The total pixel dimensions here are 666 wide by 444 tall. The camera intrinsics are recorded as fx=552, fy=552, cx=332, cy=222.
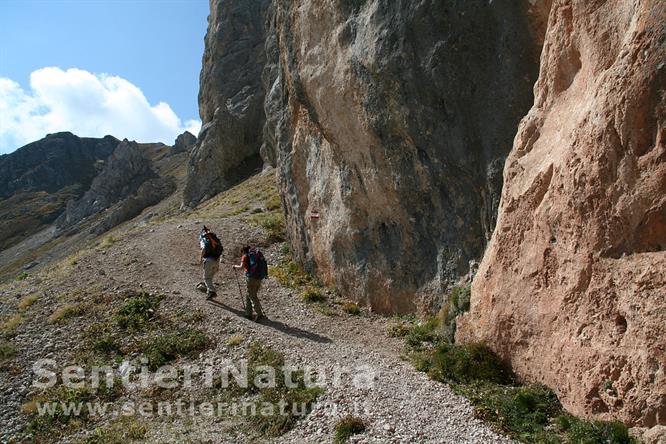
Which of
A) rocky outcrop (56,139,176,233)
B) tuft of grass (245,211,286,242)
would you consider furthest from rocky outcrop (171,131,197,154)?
tuft of grass (245,211,286,242)

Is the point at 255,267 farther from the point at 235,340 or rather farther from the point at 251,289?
the point at 235,340

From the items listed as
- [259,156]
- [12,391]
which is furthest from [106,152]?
[12,391]

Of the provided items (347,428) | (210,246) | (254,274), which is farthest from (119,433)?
(210,246)

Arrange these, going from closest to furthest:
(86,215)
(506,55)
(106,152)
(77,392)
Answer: (77,392) → (506,55) → (86,215) → (106,152)

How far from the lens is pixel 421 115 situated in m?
16.2

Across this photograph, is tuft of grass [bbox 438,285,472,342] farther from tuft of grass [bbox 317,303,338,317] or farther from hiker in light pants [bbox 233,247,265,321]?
hiker in light pants [bbox 233,247,265,321]

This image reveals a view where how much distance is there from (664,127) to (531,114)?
14.5 ft

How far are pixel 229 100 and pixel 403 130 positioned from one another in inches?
1943

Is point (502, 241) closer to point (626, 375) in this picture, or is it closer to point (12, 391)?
point (626, 375)

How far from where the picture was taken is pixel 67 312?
18.0 metres

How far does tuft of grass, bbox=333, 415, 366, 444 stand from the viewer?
33.1ft

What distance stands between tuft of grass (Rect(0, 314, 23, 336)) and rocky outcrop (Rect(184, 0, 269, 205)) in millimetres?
41041

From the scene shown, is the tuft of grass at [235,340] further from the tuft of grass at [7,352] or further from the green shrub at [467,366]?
the tuft of grass at [7,352]

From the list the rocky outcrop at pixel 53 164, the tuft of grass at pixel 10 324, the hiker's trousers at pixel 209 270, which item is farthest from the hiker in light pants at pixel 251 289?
the rocky outcrop at pixel 53 164
